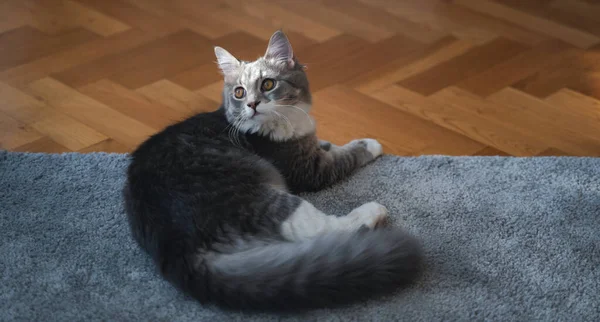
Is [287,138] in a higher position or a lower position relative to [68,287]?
higher

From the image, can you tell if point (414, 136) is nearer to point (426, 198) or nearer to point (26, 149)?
point (426, 198)

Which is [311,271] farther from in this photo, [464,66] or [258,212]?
[464,66]

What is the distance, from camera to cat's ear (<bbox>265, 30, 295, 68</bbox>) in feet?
6.72

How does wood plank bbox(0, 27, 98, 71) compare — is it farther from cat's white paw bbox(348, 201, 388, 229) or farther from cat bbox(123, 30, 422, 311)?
cat's white paw bbox(348, 201, 388, 229)

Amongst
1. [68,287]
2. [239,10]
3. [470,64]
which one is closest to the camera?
[68,287]

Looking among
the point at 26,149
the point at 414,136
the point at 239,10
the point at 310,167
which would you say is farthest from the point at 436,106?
the point at 26,149

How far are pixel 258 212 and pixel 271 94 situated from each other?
38 centimetres

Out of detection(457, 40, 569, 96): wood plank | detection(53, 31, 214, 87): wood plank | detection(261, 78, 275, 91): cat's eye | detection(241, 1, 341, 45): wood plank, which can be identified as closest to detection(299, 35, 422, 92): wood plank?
detection(241, 1, 341, 45): wood plank

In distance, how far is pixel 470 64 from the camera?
9.60 ft

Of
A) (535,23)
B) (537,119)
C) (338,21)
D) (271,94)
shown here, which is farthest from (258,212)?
(535,23)

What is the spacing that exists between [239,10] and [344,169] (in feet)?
4.69

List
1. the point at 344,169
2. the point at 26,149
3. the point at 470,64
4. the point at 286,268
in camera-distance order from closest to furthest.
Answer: the point at 286,268, the point at 344,169, the point at 26,149, the point at 470,64

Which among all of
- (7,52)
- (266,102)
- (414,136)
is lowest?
(7,52)

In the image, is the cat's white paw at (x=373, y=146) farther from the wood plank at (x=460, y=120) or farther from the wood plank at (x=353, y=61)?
the wood plank at (x=353, y=61)
